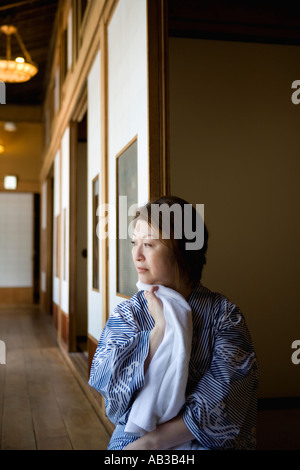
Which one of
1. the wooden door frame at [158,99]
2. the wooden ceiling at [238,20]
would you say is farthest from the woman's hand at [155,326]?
the wooden ceiling at [238,20]

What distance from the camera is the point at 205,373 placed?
1.24 meters

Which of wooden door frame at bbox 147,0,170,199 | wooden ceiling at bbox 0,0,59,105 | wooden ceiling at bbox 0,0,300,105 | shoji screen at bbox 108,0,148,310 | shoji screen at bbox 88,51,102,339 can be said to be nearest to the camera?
wooden door frame at bbox 147,0,170,199

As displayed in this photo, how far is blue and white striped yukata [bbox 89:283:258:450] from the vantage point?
1.19m

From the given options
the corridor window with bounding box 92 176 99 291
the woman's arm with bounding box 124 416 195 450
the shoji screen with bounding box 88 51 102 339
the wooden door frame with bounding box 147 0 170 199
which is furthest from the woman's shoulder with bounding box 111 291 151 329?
the corridor window with bounding box 92 176 99 291

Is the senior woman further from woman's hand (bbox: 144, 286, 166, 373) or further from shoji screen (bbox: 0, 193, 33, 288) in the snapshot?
shoji screen (bbox: 0, 193, 33, 288)

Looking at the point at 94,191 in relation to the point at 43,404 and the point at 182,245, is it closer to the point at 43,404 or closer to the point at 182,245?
the point at 43,404

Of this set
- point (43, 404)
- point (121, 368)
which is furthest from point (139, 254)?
point (43, 404)

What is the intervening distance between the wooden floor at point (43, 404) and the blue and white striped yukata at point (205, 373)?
170 cm

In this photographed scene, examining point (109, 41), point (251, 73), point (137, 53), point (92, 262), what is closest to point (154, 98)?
point (137, 53)

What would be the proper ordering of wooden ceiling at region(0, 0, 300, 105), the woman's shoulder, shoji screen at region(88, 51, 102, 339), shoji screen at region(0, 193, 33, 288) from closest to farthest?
the woman's shoulder < wooden ceiling at region(0, 0, 300, 105) < shoji screen at region(88, 51, 102, 339) < shoji screen at region(0, 193, 33, 288)

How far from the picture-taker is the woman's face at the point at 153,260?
4.37ft

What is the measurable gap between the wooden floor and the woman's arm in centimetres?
171

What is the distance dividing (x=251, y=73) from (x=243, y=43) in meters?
0.22

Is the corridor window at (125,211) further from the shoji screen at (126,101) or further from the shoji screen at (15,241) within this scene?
the shoji screen at (15,241)
